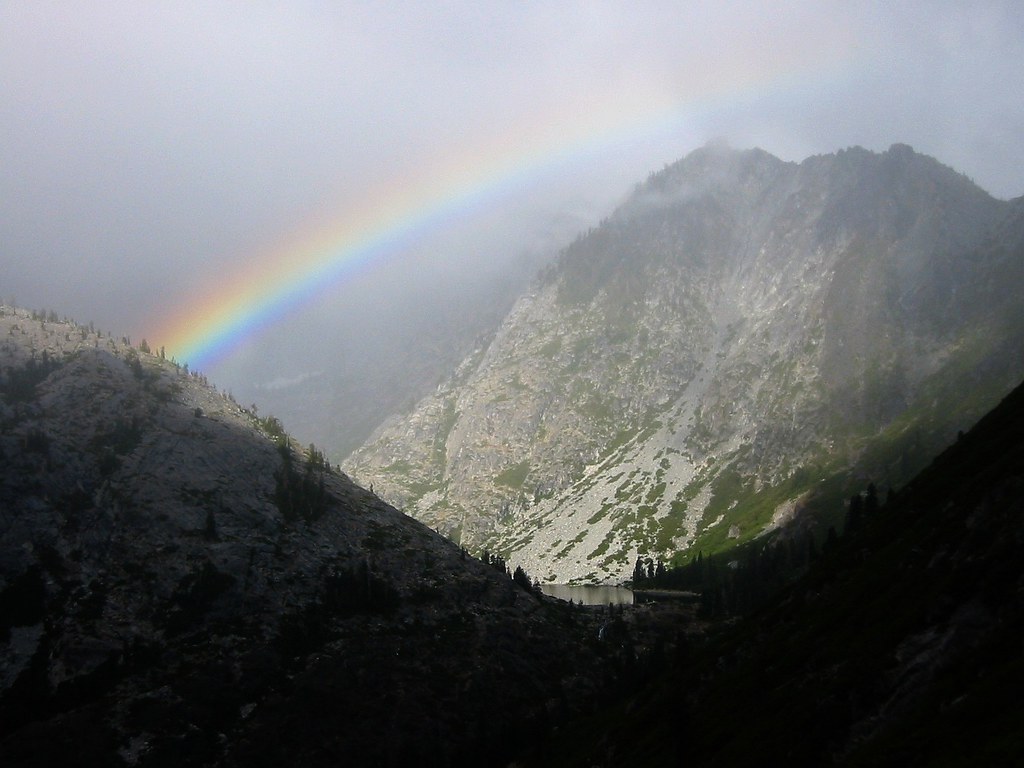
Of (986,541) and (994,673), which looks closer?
(994,673)

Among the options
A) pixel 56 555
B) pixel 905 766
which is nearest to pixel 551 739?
pixel 905 766

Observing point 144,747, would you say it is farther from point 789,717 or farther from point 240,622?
point 789,717

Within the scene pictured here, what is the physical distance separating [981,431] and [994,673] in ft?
286

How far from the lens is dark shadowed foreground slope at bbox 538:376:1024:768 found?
2046 inches

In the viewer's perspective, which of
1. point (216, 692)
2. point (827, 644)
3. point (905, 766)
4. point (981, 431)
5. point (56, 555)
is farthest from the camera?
point (56, 555)

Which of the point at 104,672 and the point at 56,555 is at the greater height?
the point at 56,555

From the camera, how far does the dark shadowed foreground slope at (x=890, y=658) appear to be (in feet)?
171

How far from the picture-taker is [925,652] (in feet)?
209

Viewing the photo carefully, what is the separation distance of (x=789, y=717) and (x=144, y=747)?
424ft

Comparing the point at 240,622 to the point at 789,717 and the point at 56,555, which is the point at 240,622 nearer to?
the point at 56,555

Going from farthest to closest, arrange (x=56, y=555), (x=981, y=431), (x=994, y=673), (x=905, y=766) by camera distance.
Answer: (x=56, y=555) → (x=981, y=431) → (x=994, y=673) → (x=905, y=766)

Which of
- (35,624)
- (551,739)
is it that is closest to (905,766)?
(551,739)

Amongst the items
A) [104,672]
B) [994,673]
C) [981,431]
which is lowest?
[994,673]

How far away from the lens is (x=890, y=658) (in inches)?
2682
